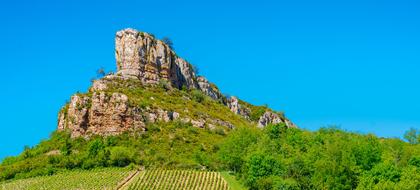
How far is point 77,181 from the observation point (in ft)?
278

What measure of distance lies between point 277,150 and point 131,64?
48.3 m

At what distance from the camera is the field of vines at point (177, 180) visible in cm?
7979

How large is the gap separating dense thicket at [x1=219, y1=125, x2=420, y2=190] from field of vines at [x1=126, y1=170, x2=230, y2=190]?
13.7ft

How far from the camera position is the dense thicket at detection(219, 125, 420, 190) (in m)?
69.1

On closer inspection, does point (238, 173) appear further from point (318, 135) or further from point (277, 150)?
point (318, 135)

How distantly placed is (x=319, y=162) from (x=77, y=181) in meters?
33.8

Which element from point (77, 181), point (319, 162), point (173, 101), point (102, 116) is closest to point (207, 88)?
point (173, 101)

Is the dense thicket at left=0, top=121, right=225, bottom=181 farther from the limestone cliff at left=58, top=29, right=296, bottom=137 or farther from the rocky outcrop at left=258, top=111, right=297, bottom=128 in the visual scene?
the rocky outcrop at left=258, top=111, right=297, bottom=128

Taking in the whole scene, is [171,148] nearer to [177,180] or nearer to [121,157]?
[121,157]

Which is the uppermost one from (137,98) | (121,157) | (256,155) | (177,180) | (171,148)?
(137,98)

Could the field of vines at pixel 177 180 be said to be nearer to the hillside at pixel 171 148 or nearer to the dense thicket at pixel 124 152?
the hillside at pixel 171 148

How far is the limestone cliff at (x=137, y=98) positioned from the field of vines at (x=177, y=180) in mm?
20415

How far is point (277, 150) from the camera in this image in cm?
9225

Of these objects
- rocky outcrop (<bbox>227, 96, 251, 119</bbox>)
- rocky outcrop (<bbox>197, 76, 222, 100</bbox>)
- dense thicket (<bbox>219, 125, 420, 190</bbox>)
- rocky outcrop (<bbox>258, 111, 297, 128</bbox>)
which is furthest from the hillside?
rocky outcrop (<bbox>258, 111, 297, 128</bbox>)
